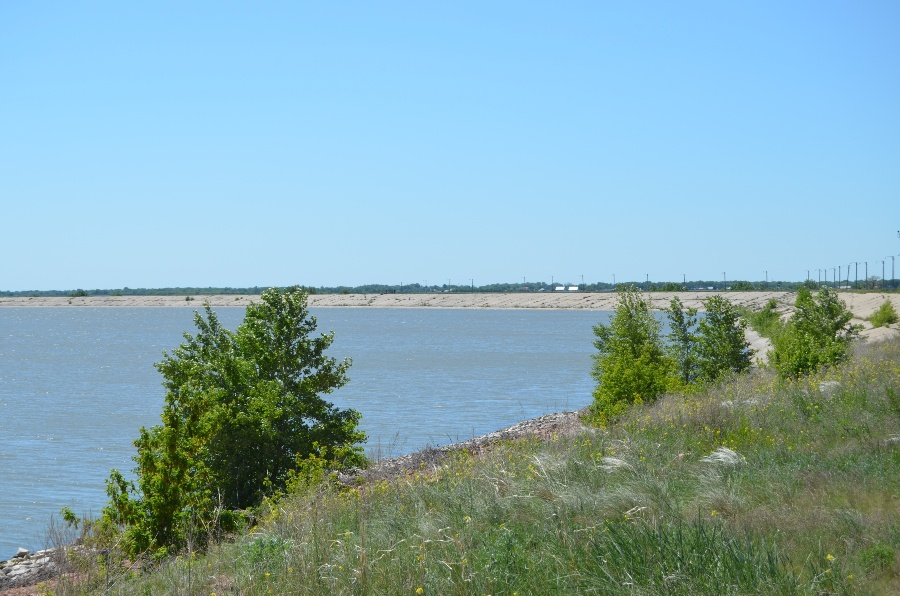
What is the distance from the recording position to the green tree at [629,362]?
2131 cm

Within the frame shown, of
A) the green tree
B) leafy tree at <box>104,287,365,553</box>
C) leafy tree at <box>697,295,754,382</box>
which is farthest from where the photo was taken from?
leafy tree at <box>697,295,754,382</box>

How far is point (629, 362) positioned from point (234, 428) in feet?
36.1

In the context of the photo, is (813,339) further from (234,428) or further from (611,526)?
(611,526)

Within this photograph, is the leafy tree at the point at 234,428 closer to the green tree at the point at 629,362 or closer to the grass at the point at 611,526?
the grass at the point at 611,526

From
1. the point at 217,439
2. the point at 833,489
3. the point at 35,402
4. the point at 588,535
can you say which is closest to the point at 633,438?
the point at 833,489

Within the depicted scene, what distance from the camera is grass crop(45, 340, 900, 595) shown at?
6.15m

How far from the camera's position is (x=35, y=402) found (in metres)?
42.5

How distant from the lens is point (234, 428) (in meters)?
15.7

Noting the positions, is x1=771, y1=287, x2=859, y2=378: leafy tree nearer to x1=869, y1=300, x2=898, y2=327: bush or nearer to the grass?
the grass

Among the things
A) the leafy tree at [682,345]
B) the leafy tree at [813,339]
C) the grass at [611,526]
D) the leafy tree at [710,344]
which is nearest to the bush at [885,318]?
the leafy tree at [813,339]

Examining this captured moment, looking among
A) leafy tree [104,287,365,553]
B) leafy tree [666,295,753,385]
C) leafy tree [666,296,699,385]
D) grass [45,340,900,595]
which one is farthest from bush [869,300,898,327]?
grass [45,340,900,595]

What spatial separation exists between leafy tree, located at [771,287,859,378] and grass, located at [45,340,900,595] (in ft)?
31.6

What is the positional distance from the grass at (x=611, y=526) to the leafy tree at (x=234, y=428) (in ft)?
6.86

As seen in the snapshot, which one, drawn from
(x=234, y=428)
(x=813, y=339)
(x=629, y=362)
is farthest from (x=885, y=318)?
(x=234, y=428)
